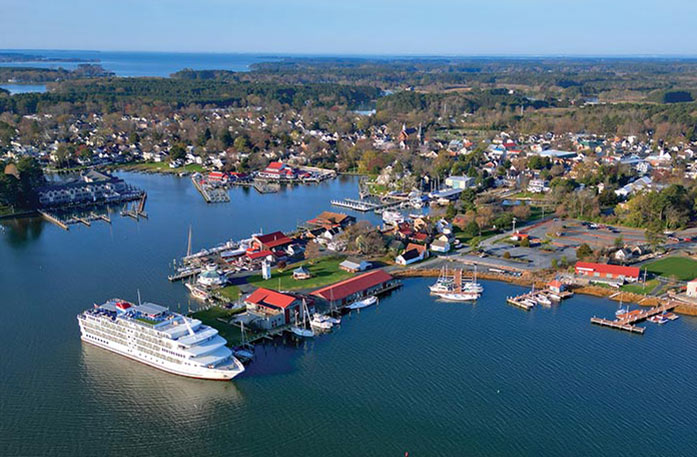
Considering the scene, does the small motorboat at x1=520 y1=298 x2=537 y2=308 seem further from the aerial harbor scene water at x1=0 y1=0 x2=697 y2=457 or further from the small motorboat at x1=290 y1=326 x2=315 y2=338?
the small motorboat at x1=290 y1=326 x2=315 y2=338

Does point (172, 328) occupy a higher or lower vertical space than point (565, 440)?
higher

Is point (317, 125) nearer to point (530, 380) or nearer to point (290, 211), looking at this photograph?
point (290, 211)

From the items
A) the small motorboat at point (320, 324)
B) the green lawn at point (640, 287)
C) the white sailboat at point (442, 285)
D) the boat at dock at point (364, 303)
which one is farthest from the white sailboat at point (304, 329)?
the green lawn at point (640, 287)

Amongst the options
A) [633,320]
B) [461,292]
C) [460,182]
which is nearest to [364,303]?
[461,292]

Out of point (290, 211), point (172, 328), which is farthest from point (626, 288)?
point (290, 211)

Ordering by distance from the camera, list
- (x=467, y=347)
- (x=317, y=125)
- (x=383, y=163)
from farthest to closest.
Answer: (x=317, y=125) → (x=383, y=163) → (x=467, y=347)

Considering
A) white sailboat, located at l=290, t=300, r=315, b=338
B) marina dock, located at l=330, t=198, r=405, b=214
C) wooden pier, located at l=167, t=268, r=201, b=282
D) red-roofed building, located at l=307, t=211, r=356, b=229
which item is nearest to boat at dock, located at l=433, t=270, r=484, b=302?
white sailboat, located at l=290, t=300, r=315, b=338

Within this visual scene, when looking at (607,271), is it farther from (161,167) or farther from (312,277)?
(161,167)
